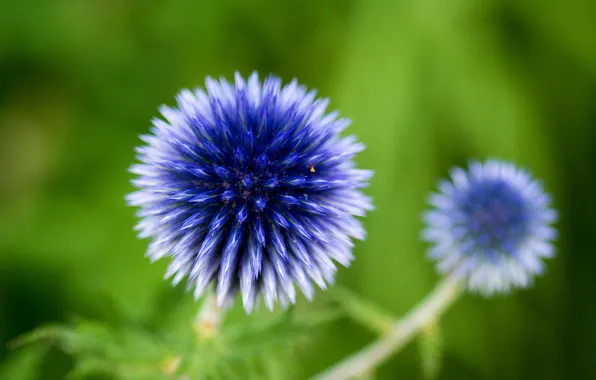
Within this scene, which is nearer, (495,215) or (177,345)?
(177,345)

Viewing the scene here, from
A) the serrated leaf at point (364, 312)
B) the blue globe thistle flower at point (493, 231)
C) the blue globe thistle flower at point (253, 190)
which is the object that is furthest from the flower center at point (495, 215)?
the blue globe thistle flower at point (253, 190)

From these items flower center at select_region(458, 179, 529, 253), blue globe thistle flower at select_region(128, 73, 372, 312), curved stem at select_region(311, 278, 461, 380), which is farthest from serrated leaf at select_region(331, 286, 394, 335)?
flower center at select_region(458, 179, 529, 253)

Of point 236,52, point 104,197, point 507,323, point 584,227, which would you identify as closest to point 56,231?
point 104,197

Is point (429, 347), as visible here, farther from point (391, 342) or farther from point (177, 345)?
point (177, 345)

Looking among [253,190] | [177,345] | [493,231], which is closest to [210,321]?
[177,345]

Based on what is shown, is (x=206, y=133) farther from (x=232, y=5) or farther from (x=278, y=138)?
(x=232, y=5)

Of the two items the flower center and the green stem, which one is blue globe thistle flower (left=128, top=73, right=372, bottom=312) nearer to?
the green stem

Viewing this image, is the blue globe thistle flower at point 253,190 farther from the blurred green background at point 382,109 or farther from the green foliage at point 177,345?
the blurred green background at point 382,109
